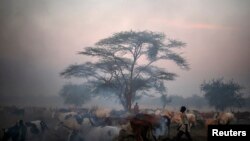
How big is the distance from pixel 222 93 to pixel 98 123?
2.32 metres

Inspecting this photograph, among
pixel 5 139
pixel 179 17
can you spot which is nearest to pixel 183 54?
pixel 179 17

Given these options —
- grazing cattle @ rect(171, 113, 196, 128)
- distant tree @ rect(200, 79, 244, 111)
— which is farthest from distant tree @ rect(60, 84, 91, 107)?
distant tree @ rect(200, 79, 244, 111)

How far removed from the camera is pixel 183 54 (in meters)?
6.67

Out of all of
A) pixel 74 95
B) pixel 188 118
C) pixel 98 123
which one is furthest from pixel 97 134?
pixel 188 118

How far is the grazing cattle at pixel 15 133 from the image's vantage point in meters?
6.18

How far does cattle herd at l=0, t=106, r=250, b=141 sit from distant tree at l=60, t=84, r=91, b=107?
14cm

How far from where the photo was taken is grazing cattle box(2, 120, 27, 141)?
618cm

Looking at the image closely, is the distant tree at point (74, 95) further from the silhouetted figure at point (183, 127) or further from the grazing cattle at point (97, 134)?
the silhouetted figure at point (183, 127)

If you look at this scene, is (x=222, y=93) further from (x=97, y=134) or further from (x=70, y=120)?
(x=70, y=120)

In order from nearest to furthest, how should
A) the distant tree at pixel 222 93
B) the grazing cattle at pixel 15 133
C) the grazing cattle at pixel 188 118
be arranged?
the grazing cattle at pixel 15 133
the grazing cattle at pixel 188 118
the distant tree at pixel 222 93

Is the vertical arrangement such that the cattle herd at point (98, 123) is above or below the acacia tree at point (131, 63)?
below

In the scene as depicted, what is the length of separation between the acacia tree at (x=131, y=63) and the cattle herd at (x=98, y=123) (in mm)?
429

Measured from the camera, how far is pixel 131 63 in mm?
6594
